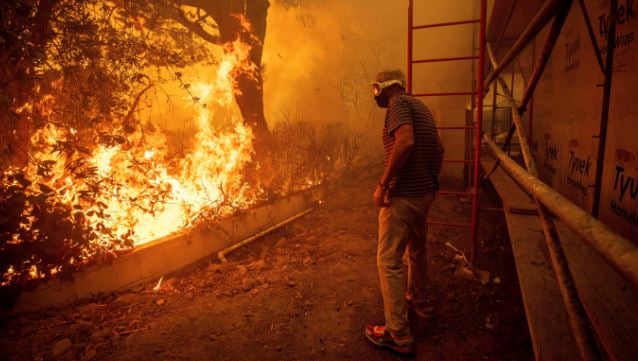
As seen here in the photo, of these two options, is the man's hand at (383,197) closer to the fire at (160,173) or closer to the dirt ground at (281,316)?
the dirt ground at (281,316)

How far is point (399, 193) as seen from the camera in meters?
3.30

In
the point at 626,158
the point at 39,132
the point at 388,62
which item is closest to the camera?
the point at 626,158

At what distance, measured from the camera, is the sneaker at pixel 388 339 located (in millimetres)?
3244

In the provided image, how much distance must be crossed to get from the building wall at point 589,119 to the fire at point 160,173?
5040 mm

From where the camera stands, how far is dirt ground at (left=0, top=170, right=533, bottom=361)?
3.44m

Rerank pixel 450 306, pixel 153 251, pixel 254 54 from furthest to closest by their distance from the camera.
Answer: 1. pixel 254 54
2. pixel 153 251
3. pixel 450 306

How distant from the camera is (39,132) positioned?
429 centimetres

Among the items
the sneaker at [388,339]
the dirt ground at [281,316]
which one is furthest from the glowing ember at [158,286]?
the sneaker at [388,339]

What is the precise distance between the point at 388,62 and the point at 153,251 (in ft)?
37.1

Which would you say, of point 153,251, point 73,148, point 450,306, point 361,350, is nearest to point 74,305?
point 153,251

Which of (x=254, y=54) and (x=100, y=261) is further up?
(x=254, y=54)

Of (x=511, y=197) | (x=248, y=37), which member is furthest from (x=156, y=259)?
(x=248, y=37)

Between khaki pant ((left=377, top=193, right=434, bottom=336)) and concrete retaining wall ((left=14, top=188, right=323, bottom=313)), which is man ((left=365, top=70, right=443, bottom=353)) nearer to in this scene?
khaki pant ((left=377, top=193, right=434, bottom=336))

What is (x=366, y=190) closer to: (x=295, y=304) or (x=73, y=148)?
(x=295, y=304)
